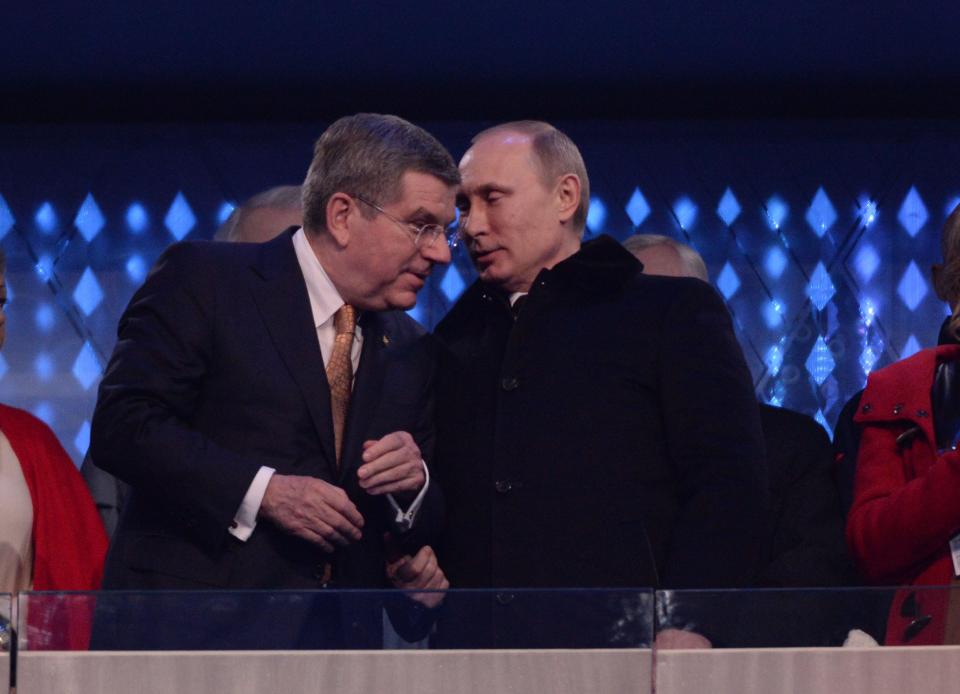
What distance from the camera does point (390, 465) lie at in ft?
5.97

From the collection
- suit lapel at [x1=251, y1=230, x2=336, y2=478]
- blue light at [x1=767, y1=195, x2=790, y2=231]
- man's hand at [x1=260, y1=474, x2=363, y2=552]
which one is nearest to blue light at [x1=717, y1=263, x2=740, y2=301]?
blue light at [x1=767, y1=195, x2=790, y2=231]

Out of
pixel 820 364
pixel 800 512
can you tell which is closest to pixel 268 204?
pixel 800 512

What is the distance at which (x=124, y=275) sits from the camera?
12.1ft

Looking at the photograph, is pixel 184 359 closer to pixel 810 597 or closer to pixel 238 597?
pixel 238 597

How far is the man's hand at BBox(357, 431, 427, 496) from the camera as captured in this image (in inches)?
71.2

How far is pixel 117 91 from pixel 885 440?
2.15 meters

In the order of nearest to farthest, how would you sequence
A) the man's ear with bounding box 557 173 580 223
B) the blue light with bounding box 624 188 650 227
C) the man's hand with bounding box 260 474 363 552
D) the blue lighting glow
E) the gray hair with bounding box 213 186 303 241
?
the man's hand with bounding box 260 474 363 552 < the man's ear with bounding box 557 173 580 223 < the gray hair with bounding box 213 186 303 241 < the blue lighting glow < the blue light with bounding box 624 188 650 227

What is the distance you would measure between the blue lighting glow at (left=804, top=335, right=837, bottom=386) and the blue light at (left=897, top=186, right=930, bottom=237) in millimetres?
358

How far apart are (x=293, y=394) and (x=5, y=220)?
6.66 ft

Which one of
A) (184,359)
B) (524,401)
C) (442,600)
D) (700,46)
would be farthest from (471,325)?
(700,46)

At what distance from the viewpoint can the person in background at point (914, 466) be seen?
1.95m

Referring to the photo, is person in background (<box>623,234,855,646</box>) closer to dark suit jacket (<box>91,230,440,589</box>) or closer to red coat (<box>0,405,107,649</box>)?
dark suit jacket (<box>91,230,440,589</box>)

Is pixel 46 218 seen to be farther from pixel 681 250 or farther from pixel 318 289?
pixel 318 289

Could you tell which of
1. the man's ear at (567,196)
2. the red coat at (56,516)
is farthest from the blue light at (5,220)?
the man's ear at (567,196)
